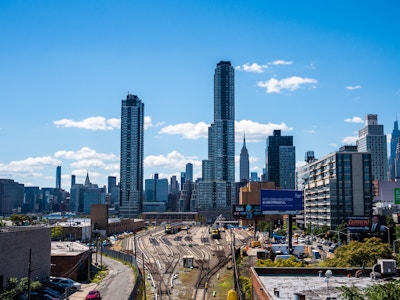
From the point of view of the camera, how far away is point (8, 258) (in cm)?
4462

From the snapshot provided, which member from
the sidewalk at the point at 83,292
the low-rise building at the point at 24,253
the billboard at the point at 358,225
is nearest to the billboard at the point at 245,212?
the billboard at the point at 358,225

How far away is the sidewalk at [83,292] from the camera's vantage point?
51.4 m

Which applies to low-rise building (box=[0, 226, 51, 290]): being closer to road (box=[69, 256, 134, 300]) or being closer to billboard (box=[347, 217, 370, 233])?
road (box=[69, 256, 134, 300])

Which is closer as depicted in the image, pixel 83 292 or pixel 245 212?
pixel 83 292

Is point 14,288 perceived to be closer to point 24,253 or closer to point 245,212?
point 24,253

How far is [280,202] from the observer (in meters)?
81.2

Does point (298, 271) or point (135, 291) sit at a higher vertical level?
point (298, 271)

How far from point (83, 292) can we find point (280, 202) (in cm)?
4008

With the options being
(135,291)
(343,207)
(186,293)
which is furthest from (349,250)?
(343,207)

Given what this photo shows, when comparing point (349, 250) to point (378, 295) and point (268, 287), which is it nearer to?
point (268, 287)

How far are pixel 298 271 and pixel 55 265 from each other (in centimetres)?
3763

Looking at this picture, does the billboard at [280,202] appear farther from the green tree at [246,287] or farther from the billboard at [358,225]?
the billboard at [358,225]

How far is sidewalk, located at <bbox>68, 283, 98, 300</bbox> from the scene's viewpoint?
5144cm

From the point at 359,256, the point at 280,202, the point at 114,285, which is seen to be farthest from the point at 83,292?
the point at 280,202
